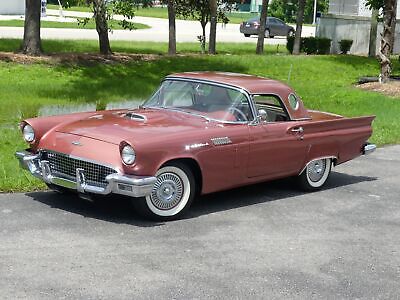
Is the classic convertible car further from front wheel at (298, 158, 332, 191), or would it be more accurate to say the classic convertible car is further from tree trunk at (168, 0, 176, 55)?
tree trunk at (168, 0, 176, 55)

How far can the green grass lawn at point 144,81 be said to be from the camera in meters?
14.0

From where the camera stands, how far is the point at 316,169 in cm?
836

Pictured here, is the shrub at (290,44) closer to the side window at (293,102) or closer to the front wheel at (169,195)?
the side window at (293,102)

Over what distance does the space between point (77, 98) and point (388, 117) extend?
7136mm

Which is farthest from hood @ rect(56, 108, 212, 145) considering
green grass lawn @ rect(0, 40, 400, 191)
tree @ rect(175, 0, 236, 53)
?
tree @ rect(175, 0, 236, 53)

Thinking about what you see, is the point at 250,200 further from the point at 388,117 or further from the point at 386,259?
the point at 388,117

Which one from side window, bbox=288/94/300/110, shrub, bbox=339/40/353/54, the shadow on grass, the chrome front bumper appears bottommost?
the shadow on grass

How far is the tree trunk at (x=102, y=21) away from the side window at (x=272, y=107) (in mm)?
12643

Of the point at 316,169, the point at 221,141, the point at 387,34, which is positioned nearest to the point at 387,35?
the point at 387,34

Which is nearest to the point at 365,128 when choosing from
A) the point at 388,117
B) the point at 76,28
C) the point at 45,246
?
the point at 45,246

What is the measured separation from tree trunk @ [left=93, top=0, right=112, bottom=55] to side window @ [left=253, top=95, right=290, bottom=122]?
1264 cm

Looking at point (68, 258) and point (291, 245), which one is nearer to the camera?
point (68, 258)

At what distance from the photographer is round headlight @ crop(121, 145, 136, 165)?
6.28 m

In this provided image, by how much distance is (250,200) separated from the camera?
7.74 meters
